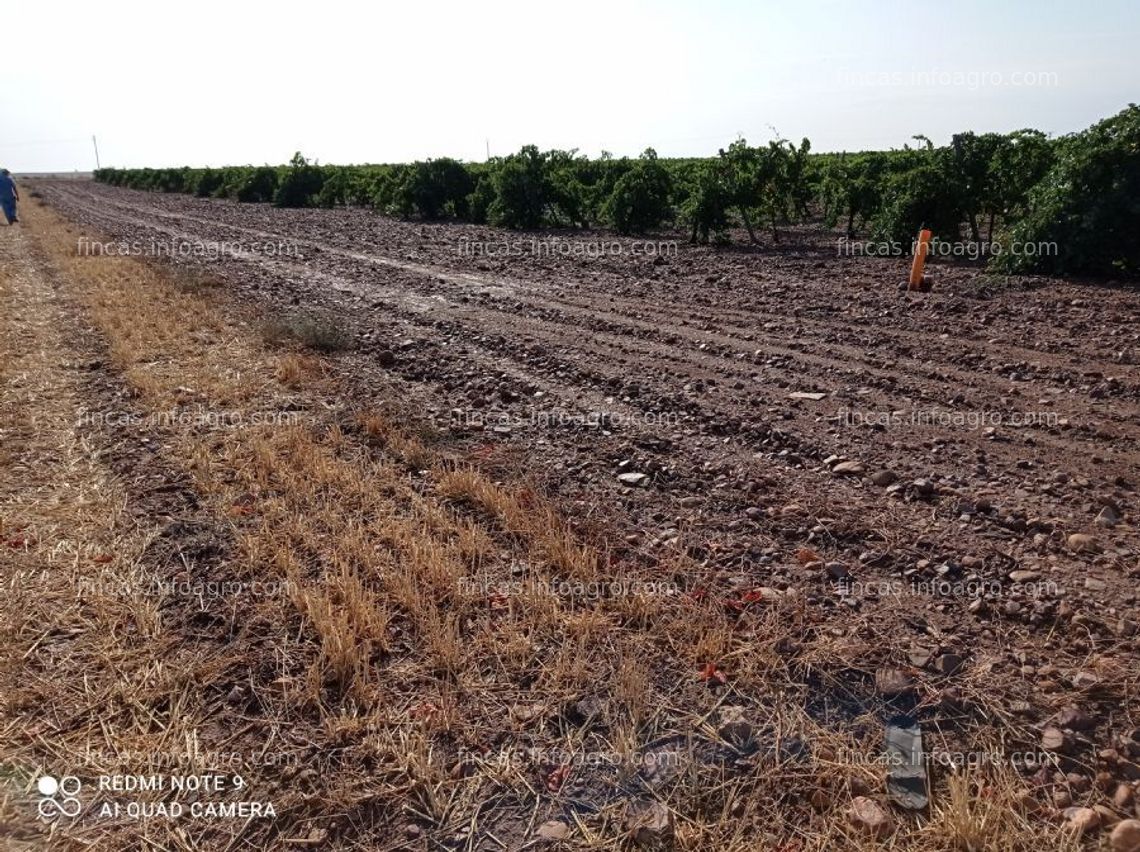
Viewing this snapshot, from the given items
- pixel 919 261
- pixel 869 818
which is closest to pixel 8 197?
pixel 919 261

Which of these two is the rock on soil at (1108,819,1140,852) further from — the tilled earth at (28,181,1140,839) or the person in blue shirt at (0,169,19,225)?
the person in blue shirt at (0,169,19,225)

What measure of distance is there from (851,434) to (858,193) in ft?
38.7

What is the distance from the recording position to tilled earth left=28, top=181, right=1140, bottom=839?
3.25 meters

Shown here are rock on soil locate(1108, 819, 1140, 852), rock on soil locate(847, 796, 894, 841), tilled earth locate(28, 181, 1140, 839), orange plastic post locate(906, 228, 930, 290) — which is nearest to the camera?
rock on soil locate(1108, 819, 1140, 852)

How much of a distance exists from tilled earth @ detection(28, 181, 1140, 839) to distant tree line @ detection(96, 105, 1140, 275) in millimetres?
1043

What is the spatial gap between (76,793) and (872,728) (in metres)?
2.74

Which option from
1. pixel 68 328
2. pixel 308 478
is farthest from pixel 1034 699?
pixel 68 328

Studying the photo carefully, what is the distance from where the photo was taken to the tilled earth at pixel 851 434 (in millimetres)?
3250

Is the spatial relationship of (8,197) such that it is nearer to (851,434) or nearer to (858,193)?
(858,193)

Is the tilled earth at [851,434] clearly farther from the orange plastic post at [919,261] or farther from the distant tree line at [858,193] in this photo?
the distant tree line at [858,193]

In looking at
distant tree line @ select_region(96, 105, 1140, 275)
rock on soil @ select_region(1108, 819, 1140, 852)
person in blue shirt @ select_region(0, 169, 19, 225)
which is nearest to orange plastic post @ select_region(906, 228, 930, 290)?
distant tree line @ select_region(96, 105, 1140, 275)

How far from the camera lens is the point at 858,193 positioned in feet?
50.5

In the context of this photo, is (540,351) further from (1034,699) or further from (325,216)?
(325,216)

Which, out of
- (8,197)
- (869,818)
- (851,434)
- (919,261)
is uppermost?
(8,197)
